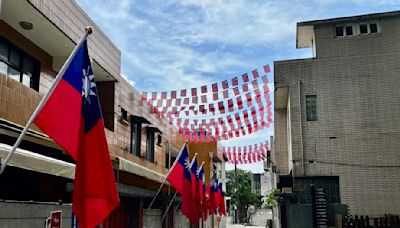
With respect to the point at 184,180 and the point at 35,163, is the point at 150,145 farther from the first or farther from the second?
the point at 35,163

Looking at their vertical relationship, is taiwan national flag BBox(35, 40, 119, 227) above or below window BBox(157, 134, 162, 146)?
below

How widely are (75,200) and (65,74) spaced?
1.75 metres

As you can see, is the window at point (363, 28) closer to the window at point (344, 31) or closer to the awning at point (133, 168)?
the window at point (344, 31)

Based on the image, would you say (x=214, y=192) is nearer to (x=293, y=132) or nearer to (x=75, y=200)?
(x=293, y=132)

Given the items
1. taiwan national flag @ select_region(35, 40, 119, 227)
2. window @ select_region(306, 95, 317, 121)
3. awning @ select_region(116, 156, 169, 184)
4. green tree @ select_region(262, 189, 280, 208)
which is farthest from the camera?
green tree @ select_region(262, 189, 280, 208)

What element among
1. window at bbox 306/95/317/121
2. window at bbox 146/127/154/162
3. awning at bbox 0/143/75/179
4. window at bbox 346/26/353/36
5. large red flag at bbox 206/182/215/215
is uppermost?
window at bbox 346/26/353/36

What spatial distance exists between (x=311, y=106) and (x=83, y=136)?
1553cm

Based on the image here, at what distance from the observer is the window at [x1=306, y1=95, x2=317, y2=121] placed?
2108 cm

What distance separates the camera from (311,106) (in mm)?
21156

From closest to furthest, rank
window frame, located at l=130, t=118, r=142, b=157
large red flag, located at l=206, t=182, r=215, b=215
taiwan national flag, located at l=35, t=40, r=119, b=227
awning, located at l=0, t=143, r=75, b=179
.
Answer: taiwan national flag, located at l=35, t=40, r=119, b=227 → awning, located at l=0, t=143, r=75, b=179 → window frame, located at l=130, t=118, r=142, b=157 → large red flag, located at l=206, t=182, r=215, b=215

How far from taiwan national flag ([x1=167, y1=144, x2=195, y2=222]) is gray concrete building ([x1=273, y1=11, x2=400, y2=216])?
521 cm

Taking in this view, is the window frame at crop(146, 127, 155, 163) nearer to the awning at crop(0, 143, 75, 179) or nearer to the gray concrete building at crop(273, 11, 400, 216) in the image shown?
the gray concrete building at crop(273, 11, 400, 216)

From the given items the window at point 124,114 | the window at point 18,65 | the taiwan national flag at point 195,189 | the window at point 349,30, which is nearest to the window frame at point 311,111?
the window at point 349,30

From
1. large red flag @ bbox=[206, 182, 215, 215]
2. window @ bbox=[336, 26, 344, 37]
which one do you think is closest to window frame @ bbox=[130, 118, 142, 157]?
large red flag @ bbox=[206, 182, 215, 215]
